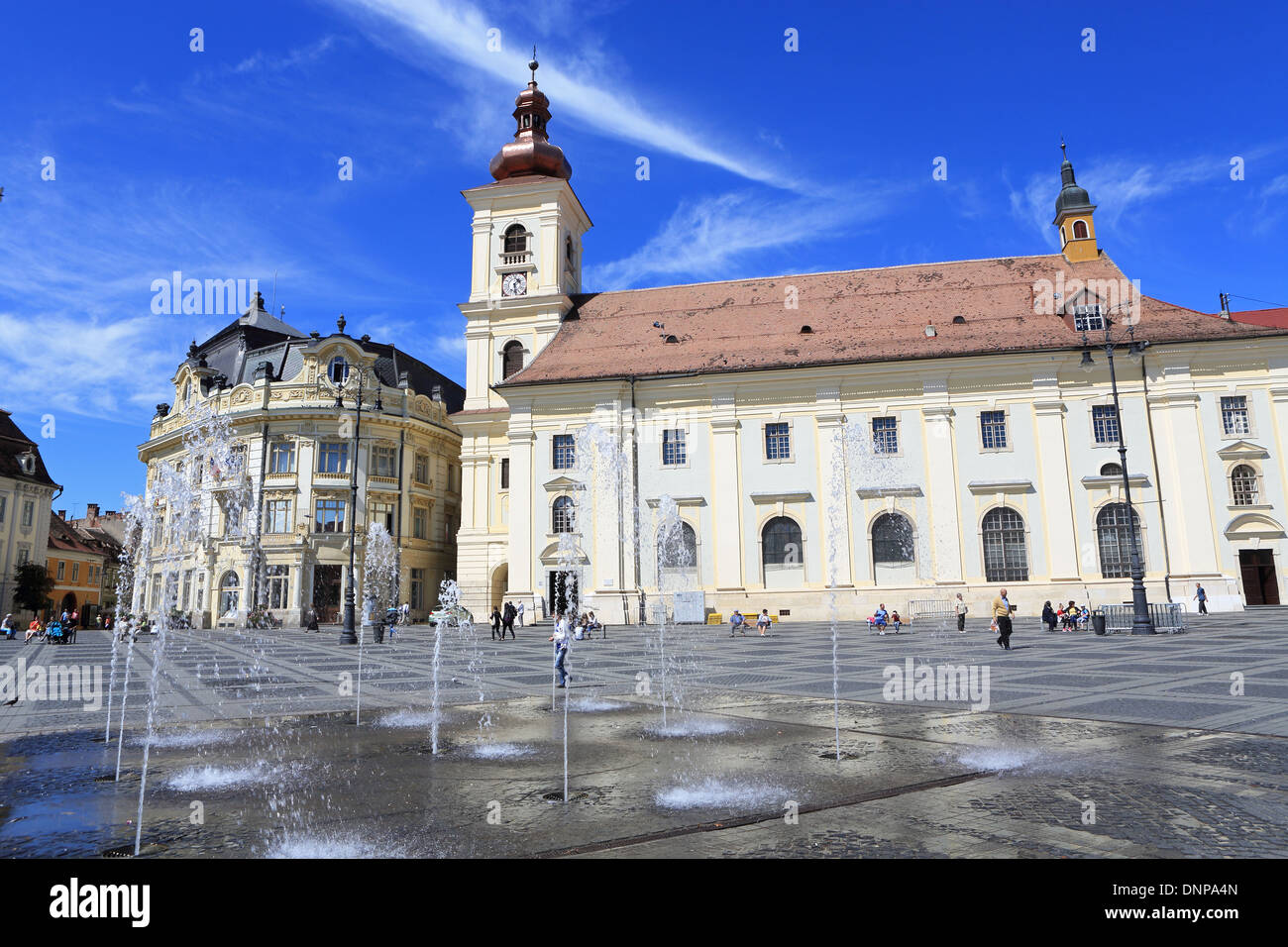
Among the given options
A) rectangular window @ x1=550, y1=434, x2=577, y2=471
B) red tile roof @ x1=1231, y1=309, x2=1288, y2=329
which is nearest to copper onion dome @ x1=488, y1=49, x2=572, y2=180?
rectangular window @ x1=550, y1=434, x2=577, y2=471

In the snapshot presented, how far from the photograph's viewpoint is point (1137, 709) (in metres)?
9.20

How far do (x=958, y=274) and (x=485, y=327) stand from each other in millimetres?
24873

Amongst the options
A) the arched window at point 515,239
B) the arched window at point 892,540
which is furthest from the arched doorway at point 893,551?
the arched window at point 515,239

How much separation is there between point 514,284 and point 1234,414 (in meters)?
34.4

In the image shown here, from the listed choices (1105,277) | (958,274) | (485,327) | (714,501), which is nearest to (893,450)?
(714,501)

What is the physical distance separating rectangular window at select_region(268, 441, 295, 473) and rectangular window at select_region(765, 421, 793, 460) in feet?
88.4

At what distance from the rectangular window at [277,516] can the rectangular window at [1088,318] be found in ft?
135

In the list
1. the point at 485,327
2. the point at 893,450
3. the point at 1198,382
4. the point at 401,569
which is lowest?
the point at 401,569

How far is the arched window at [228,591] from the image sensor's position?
43.4 m

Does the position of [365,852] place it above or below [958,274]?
below

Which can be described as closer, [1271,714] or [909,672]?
[1271,714]

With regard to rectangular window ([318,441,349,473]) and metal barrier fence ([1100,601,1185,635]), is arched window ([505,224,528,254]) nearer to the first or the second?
rectangular window ([318,441,349,473])
